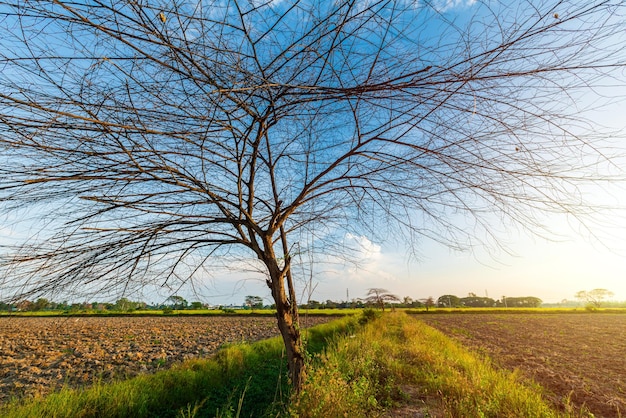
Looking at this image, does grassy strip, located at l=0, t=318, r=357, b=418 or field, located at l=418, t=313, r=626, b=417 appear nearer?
grassy strip, located at l=0, t=318, r=357, b=418

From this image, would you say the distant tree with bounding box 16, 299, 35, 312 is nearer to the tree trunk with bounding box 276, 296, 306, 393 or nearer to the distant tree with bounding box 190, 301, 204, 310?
the distant tree with bounding box 190, 301, 204, 310

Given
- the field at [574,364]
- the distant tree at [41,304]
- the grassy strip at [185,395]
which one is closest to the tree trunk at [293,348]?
the grassy strip at [185,395]

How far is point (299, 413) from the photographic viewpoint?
3074 mm

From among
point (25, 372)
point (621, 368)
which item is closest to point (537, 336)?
point (621, 368)

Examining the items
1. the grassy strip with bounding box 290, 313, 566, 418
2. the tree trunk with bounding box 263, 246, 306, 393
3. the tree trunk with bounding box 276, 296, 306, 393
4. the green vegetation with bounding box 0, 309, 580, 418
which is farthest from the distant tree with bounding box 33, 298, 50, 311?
the grassy strip with bounding box 290, 313, 566, 418

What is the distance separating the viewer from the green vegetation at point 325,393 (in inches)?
134

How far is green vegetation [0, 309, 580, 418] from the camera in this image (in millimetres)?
3412

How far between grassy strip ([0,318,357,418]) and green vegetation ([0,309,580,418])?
15mm

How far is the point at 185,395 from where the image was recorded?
6.19 m

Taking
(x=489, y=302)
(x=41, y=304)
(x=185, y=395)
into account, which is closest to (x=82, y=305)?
(x=41, y=304)

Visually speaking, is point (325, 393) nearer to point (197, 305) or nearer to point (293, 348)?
point (293, 348)

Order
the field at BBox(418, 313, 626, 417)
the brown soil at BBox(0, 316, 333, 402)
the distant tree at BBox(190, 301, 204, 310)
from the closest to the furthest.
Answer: the distant tree at BBox(190, 301, 204, 310) < the field at BBox(418, 313, 626, 417) < the brown soil at BBox(0, 316, 333, 402)

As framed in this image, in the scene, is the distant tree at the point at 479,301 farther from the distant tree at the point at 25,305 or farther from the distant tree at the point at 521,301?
the distant tree at the point at 25,305

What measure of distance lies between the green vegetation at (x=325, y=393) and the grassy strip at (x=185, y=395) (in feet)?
0.05
